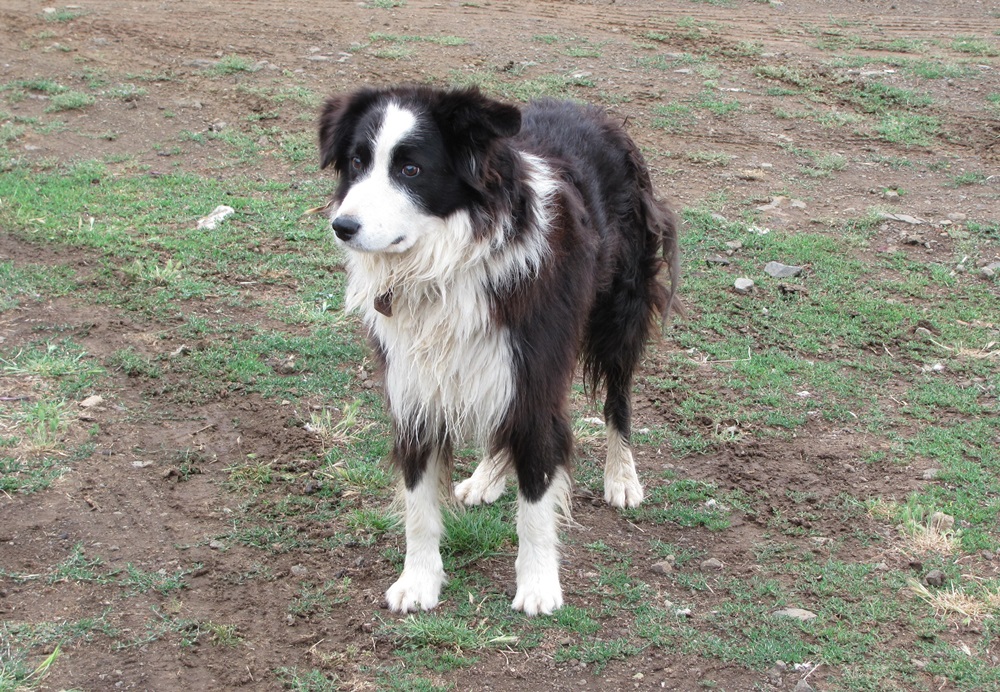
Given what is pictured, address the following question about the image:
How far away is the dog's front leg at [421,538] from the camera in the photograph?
3.72 meters

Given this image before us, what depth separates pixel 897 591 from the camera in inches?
149

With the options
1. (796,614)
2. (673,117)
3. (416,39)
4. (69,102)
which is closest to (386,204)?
(796,614)

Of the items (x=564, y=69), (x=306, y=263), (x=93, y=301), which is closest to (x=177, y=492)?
(x=93, y=301)

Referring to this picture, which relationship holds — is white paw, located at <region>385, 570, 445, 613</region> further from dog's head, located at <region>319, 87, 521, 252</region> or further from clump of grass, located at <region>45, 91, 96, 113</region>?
clump of grass, located at <region>45, 91, 96, 113</region>

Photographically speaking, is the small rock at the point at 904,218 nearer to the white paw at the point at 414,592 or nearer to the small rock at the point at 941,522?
the small rock at the point at 941,522

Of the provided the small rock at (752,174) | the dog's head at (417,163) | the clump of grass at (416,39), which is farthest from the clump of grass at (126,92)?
the dog's head at (417,163)

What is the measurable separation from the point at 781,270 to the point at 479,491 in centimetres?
290

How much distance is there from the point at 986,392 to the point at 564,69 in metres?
5.31

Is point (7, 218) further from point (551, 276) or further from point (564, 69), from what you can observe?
point (564, 69)

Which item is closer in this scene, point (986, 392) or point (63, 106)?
point (986, 392)

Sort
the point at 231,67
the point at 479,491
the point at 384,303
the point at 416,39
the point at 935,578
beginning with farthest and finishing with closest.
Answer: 1. the point at 416,39
2. the point at 231,67
3. the point at 479,491
4. the point at 935,578
5. the point at 384,303

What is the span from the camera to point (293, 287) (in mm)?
5914

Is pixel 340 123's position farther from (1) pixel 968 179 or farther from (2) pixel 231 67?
(2) pixel 231 67

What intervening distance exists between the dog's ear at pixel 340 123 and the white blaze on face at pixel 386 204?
0.15 meters
